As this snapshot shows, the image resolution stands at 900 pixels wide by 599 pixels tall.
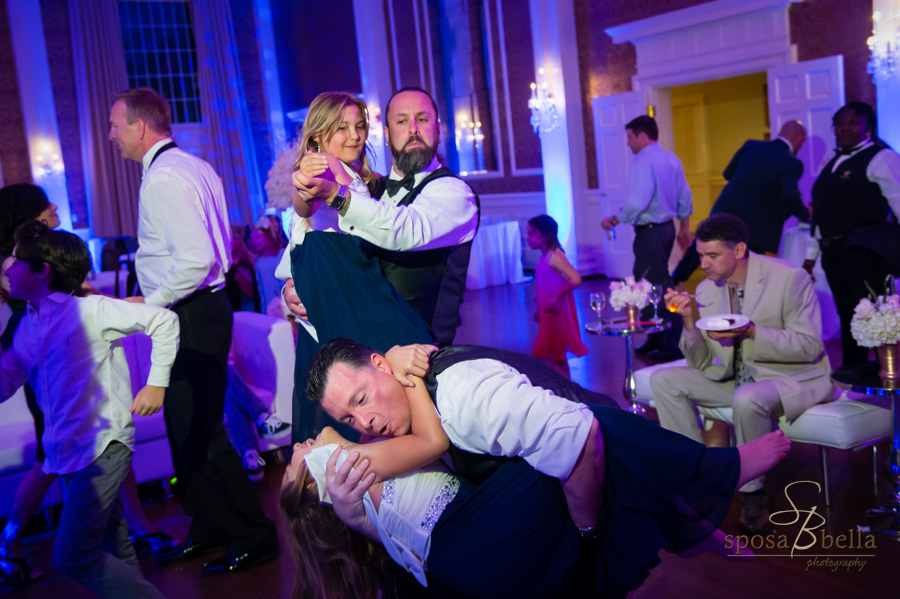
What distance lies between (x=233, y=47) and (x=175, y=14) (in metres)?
1.15

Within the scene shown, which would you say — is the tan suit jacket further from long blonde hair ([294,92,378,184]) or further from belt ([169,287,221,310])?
belt ([169,287,221,310])

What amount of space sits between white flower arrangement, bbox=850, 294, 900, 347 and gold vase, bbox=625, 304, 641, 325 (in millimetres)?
1189

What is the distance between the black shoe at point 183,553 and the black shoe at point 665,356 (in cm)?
351

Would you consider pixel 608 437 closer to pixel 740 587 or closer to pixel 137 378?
pixel 740 587

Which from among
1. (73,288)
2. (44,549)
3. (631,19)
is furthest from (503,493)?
(631,19)

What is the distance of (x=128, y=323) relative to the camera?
8.04 feet

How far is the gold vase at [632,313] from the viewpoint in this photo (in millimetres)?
3896

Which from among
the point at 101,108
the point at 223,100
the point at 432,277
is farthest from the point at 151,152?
the point at 223,100

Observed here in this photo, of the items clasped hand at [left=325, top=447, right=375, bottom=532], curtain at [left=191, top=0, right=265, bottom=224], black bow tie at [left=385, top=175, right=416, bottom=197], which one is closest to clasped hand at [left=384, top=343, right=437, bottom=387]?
clasped hand at [left=325, top=447, right=375, bottom=532]

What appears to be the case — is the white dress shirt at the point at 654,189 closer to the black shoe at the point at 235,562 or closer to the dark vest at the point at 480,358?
the black shoe at the point at 235,562

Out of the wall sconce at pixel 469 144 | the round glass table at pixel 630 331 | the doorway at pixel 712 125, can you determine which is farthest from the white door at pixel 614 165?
the round glass table at pixel 630 331

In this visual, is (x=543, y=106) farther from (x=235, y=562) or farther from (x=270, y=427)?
(x=235, y=562)

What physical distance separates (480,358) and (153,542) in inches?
92.0

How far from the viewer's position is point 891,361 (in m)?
2.79
